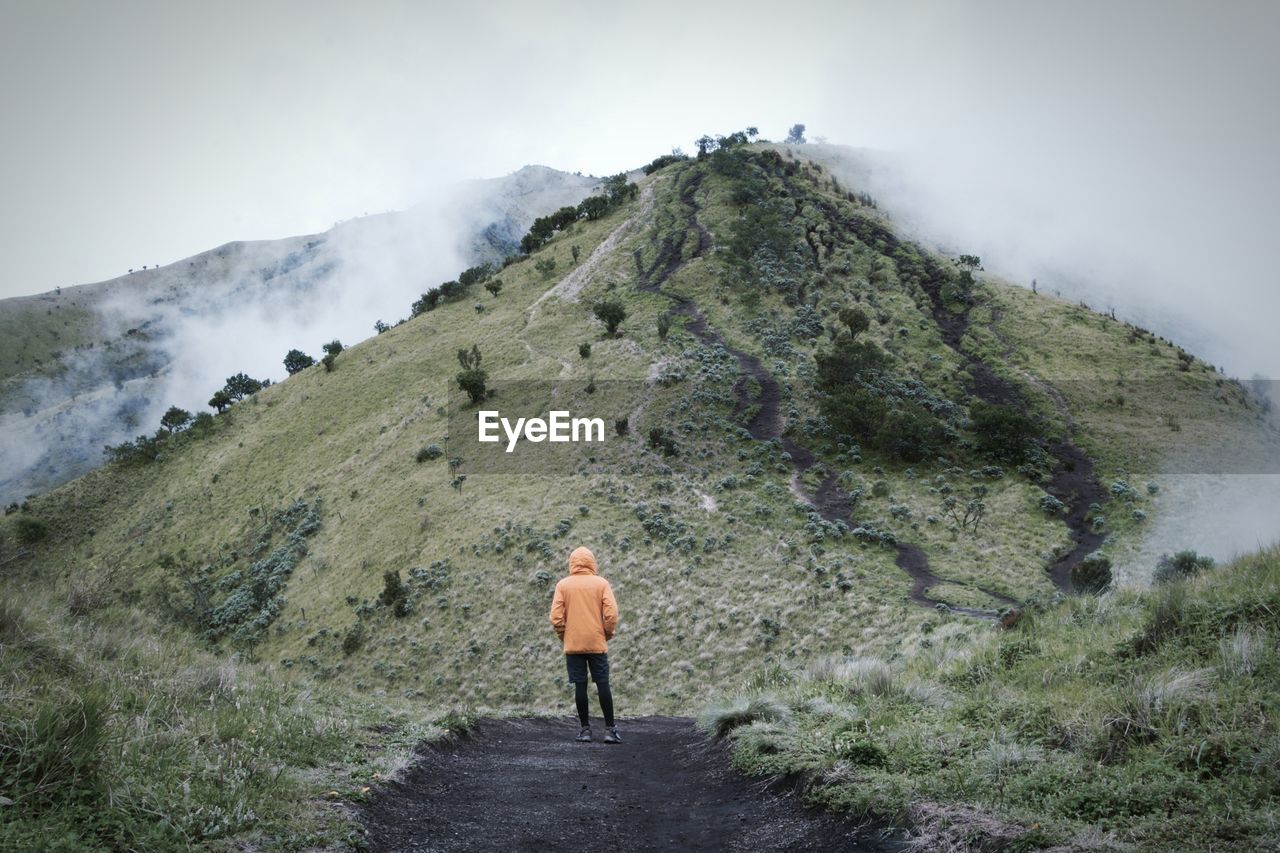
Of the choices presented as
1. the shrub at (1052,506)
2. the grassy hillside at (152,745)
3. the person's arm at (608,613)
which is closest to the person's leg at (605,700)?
the person's arm at (608,613)

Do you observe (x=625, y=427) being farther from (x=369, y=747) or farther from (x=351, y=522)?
(x=369, y=747)

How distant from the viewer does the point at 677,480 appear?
1526 inches

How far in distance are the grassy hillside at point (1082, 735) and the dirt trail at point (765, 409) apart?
60.0 ft

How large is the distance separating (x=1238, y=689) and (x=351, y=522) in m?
46.3

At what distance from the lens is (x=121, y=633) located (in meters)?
6.79

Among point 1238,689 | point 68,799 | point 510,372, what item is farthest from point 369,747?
point 510,372

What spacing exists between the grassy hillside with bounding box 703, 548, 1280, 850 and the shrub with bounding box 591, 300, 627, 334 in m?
49.2

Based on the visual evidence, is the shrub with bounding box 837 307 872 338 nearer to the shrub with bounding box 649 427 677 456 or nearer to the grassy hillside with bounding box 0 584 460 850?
the shrub with bounding box 649 427 677 456

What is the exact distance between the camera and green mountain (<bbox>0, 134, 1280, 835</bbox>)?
27406 millimetres

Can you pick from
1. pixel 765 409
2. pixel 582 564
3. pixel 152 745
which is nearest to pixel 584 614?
pixel 582 564

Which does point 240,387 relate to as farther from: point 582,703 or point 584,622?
point 584,622

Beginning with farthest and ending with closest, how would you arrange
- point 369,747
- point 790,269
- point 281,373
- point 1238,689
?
point 281,373
point 790,269
point 369,747
point 1238,689

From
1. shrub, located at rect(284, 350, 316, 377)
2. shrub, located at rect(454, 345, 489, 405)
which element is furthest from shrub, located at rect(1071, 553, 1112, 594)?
shrub, located at rect(284, 350, 316, 377)

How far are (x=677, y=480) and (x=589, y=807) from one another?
3298 cm
